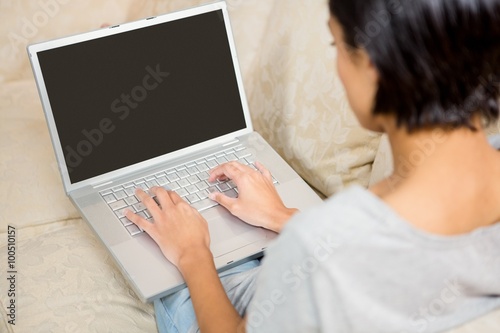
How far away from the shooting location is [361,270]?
737 millimetres

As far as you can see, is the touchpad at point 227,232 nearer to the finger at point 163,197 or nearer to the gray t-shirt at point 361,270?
the finger at point 163,197

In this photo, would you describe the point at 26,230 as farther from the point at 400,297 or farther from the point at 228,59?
the point at 400,297

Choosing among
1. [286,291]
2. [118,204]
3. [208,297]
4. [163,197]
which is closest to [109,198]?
[118,204]

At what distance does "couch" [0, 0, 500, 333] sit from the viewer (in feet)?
3.88

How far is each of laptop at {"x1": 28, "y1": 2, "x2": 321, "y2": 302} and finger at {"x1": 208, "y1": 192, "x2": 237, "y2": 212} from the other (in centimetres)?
2

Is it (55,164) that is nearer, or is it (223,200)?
(223,200)

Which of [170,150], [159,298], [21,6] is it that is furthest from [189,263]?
[21,6]

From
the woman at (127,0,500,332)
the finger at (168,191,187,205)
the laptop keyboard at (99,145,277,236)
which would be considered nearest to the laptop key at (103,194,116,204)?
the laptop keyboard at (99,145,277,236)

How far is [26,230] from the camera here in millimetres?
1371

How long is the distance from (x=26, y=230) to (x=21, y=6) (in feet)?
2.16

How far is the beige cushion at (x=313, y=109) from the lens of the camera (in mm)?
1407

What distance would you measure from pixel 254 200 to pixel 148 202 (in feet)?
0.61

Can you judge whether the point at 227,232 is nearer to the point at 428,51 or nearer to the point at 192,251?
the point at 192,251

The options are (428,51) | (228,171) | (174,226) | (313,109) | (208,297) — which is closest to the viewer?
(428,51)
